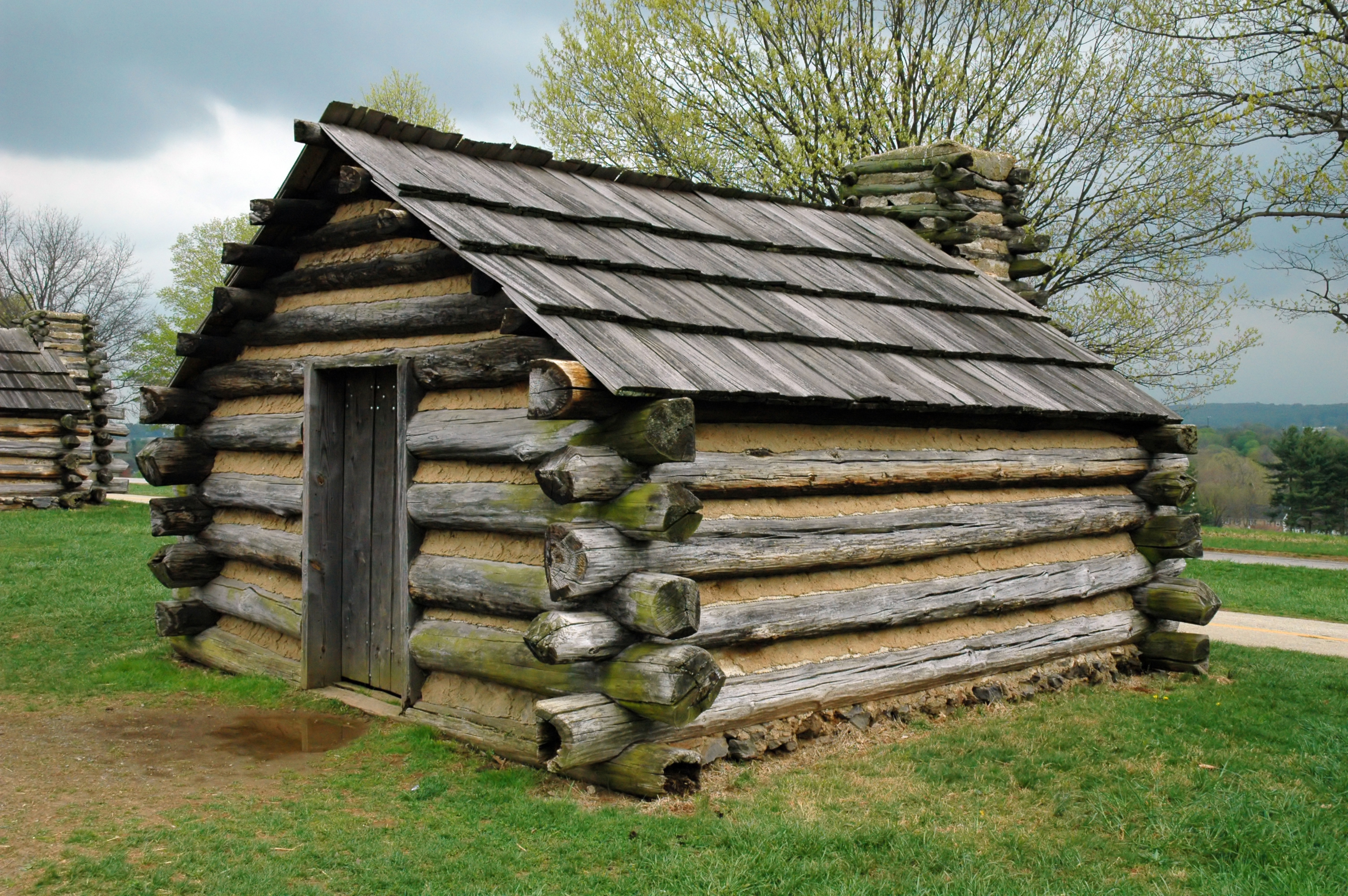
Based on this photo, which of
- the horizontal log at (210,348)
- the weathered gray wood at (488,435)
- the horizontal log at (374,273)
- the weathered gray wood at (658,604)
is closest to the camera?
the weathered gray wood at (658,604)

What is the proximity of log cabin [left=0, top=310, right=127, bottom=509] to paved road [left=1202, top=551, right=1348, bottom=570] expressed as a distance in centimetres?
2146

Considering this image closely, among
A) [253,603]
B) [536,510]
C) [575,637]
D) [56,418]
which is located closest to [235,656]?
[253,603]

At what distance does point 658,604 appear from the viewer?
5.80 m

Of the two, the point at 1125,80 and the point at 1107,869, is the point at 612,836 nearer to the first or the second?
the point at 1107,869

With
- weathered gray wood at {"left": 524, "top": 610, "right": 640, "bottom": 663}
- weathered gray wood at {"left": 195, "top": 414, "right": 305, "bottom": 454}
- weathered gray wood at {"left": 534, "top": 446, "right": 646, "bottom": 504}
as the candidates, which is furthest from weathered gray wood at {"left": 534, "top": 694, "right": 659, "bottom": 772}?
weathered gray wood at {"left": 195, "top": 414, "right": 305, "bottom": 454}

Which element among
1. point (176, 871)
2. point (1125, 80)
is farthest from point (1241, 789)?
point (1125, 80)

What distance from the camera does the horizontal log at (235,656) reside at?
880cm

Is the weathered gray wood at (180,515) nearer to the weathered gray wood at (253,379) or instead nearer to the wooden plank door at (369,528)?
the weathered gray wood at (253,379)

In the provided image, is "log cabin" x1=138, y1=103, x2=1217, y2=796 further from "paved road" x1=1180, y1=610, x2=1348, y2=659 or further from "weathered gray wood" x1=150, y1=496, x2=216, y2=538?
"paved road" x1=1180, y1=610, x2=1348, y2=659

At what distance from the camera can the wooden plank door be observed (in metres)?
8.16

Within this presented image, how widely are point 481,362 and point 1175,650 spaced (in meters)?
6.71

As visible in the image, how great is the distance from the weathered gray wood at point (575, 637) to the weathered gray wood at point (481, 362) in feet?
4.93

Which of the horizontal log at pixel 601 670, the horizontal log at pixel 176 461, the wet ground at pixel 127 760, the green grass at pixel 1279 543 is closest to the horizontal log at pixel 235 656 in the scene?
the wet ground at pixel 127 760

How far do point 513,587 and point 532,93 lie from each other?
59.1ft
